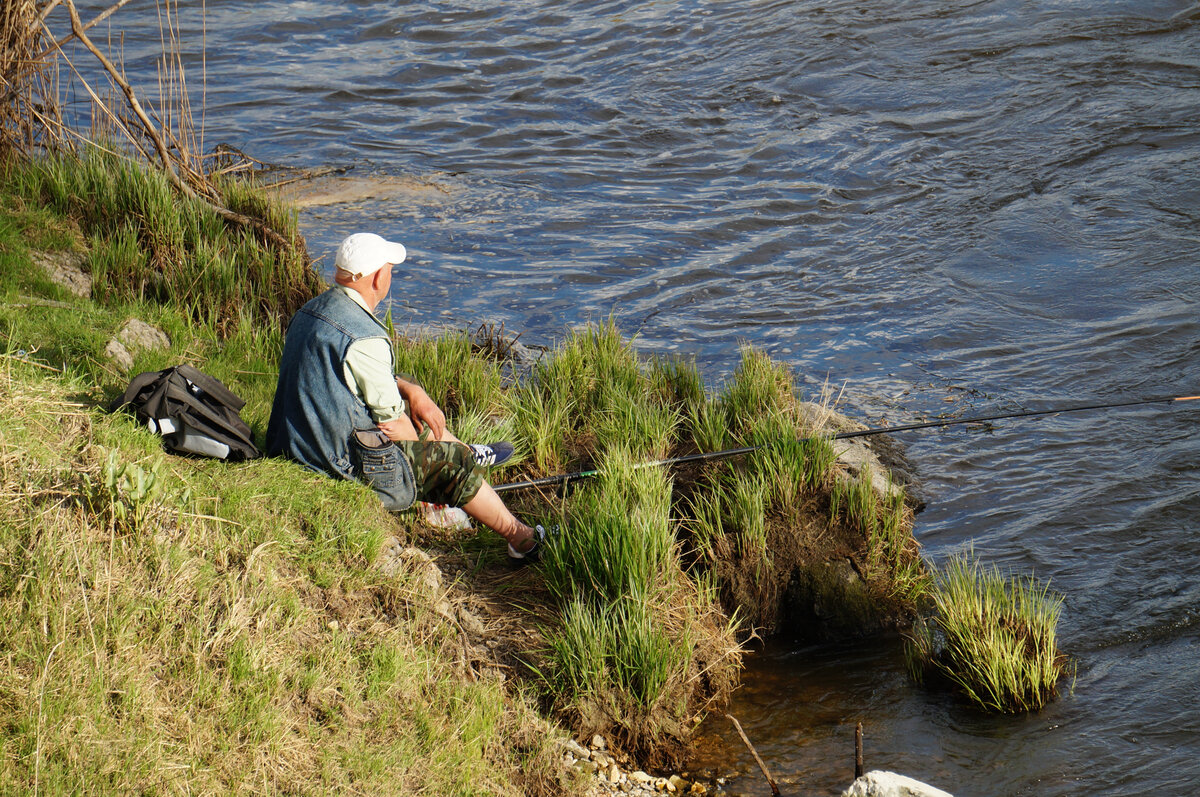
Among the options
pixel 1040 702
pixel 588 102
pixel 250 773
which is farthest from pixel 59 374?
pixel 588 102

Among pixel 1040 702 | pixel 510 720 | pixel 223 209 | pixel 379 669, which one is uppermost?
pixel 223 209

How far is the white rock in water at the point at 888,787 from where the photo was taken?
3879mm

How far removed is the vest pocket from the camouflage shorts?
0.07 metres

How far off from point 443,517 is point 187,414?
1.27 metres

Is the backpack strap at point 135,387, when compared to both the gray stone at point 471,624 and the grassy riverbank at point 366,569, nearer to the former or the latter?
the grassy riverbank at point 366,569

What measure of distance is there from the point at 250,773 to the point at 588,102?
13118 mm

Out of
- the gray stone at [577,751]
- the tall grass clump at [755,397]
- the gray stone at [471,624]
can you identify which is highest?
the tall grass clump at [755,397]

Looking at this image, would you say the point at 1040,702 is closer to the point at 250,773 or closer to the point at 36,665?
the point at 250,773

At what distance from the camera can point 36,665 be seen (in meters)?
3.29

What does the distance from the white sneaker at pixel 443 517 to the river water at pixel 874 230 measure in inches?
60.5

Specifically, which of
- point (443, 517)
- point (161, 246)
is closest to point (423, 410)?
point (443, 517)

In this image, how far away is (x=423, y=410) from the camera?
17.1 ft

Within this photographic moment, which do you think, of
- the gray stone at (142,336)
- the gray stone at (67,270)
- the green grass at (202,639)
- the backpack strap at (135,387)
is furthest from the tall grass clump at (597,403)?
the gray stone at (67,270)

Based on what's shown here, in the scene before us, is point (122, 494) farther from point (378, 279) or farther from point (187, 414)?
point (378, 279)
